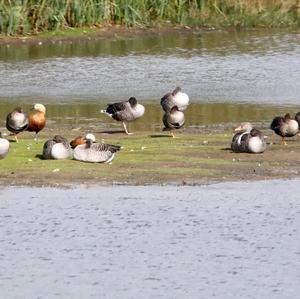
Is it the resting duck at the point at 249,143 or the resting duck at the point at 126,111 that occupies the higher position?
the resting duck at the point at 249,143

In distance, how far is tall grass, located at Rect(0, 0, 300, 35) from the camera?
44.7 metres

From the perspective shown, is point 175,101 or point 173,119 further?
point 175,101

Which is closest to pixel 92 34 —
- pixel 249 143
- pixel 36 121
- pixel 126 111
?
pixel 126 111

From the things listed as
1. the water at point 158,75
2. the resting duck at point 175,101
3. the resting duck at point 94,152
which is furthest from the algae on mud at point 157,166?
the water at point 158,75

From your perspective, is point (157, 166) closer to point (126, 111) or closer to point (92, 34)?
point (126, 111)

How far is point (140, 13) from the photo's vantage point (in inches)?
1869

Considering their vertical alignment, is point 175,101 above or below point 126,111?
below

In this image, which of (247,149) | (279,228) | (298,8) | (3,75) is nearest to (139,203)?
(279,228)

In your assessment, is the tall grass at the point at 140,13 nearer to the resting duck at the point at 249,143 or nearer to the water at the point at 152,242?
the resting duck at the point at 249,143

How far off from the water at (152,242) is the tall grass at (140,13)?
2422 centimetres

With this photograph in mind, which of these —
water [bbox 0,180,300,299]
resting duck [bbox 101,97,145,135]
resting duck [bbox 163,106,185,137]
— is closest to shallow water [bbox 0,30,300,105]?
resting duck [bbox 101,97,145,135]

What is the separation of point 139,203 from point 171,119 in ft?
21.0

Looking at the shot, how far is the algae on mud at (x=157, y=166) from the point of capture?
2148cm

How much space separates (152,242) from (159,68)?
21.8 metres
